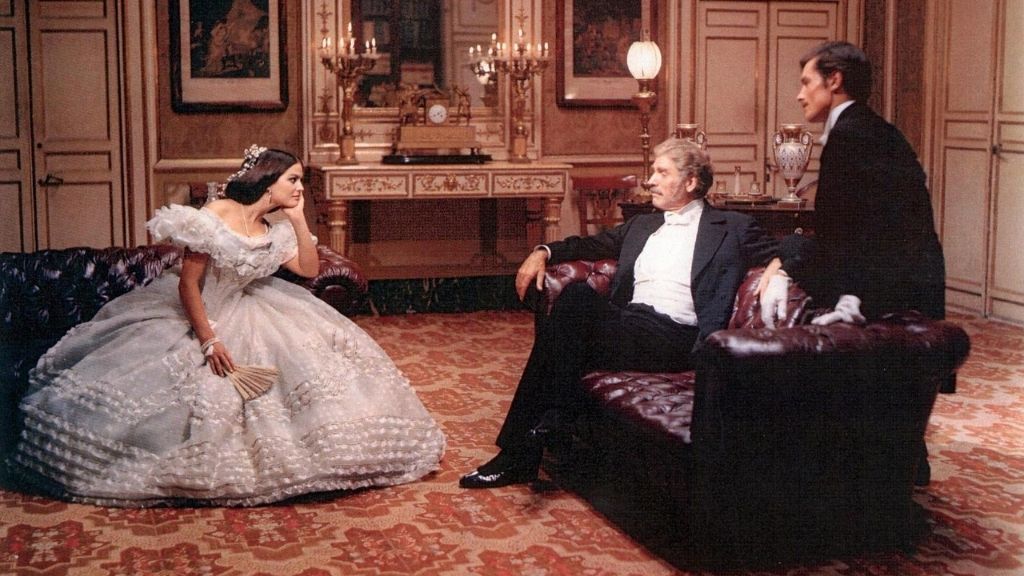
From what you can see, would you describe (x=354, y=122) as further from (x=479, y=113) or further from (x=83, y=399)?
(x=83, y=399)

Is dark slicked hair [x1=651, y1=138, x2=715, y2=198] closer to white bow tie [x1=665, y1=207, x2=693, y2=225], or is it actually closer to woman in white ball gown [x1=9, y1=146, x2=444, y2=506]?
white bow tie [x1=665, y1=207, x2=693, y2=225]

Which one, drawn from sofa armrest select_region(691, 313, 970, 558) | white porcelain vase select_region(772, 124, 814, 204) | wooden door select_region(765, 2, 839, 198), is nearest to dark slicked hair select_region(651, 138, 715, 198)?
sofa armrest select_region(691, 313, 970, 558)

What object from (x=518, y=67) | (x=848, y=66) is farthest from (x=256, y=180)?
(x=518, y=67)

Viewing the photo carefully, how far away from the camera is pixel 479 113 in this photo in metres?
7.90

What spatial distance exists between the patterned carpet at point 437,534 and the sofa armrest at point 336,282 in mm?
685

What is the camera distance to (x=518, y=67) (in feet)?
25.0

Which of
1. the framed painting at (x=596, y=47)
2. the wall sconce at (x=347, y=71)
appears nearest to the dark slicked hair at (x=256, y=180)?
the wall sconce at (x=347, y=71)

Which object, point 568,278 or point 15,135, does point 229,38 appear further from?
point 568,278

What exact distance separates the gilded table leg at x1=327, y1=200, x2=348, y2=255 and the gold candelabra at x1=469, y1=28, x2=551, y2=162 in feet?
4.28

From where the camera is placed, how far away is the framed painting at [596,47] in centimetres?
804

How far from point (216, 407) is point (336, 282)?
36.9 inches

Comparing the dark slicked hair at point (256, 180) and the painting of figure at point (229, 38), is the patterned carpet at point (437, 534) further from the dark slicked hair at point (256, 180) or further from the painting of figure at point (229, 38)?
the painting of figure at point (229, 38)

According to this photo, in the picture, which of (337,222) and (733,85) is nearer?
(337,222)

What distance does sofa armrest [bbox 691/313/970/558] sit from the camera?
3014 millimetres
